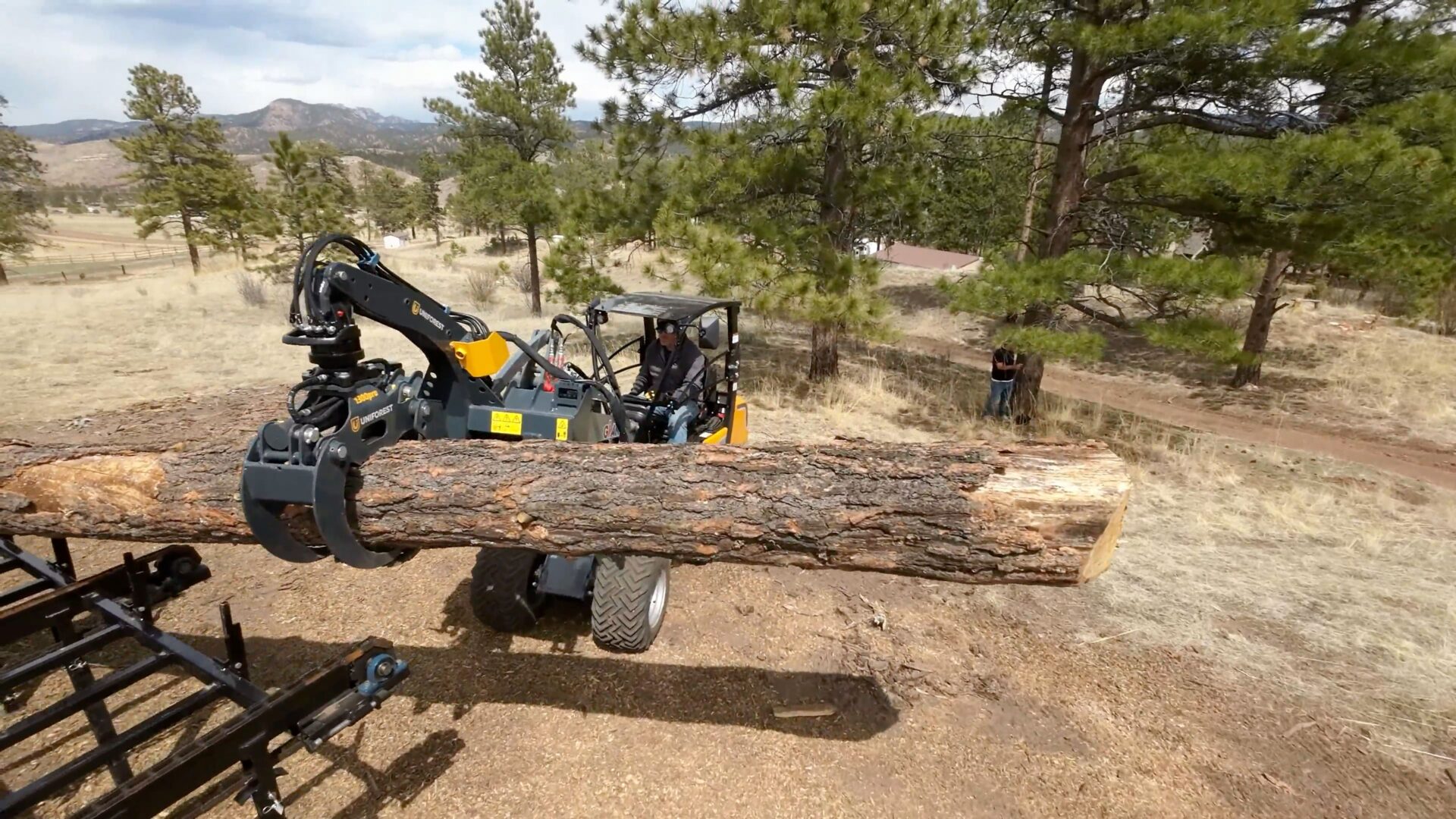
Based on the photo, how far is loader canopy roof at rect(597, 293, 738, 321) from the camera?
5426mm

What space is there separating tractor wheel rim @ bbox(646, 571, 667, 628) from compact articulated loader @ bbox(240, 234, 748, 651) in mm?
14

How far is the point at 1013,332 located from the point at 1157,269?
1629 mm

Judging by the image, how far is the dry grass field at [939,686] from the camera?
3178 millimetres

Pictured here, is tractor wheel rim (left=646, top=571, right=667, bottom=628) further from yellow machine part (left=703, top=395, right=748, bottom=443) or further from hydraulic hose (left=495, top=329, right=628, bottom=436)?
yellow machine part (left=703, top=395, right=748, bottom=443)

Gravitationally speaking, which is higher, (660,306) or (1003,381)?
(660,306)

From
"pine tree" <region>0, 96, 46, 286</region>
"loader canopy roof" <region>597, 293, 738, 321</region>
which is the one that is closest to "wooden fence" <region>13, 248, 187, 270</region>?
"pine tree" <region>0, 96, 46, 286</region>

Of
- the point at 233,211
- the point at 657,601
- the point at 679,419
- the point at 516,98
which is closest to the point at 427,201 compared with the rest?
the point at 233,211

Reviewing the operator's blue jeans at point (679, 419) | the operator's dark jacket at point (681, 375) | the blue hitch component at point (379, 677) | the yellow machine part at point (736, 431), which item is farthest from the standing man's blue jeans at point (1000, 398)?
the blue hitch component at point (379, 677)

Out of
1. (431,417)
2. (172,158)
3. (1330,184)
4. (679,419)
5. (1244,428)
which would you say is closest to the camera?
(431,417)

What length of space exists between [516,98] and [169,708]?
15.8m

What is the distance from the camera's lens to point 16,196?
23.0 metres

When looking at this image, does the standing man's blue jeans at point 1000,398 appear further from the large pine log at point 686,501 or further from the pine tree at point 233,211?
the pine tree at point 233,211

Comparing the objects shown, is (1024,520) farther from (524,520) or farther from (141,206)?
(141,206)

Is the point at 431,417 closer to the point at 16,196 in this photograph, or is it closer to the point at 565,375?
the point at 565,375
